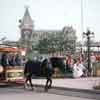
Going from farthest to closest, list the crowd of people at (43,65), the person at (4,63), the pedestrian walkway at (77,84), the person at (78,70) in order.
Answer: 1. the person at (78,70)
2. the person at (4,63)
3. the pedestrian walkway at (77,84)
4. the crowd of people at (43,65)

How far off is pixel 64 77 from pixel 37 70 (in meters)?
2.08

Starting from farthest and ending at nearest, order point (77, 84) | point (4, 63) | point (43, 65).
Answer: point (77, 84) → point (4, 63) → point (43, 65)

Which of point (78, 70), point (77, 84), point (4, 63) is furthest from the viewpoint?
point (78, 70)

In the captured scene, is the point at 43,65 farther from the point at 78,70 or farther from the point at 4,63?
the point at 78,70

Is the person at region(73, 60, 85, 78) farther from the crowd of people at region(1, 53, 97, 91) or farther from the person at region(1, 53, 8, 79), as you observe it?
the person at region(1, 53, 8, 79)

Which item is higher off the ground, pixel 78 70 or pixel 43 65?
pixel 43 65

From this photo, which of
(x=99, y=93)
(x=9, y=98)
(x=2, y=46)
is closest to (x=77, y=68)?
(x=2, y=46)

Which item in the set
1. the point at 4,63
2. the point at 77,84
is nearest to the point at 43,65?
the point at 4,63

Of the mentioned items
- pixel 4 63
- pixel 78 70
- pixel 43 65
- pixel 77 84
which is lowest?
pixel 77 84

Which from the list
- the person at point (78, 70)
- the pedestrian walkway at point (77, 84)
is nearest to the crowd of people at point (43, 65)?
the person at point (78, 70)

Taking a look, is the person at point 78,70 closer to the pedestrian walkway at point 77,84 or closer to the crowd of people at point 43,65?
the crowd of people at point 43,65

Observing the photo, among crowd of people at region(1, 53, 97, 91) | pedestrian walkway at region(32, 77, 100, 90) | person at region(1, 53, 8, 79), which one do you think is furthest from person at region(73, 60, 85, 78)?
person at region(1, 53, 8, 79)

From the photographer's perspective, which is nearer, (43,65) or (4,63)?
(43,65)

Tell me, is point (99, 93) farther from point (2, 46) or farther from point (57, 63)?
point (57, 63)
